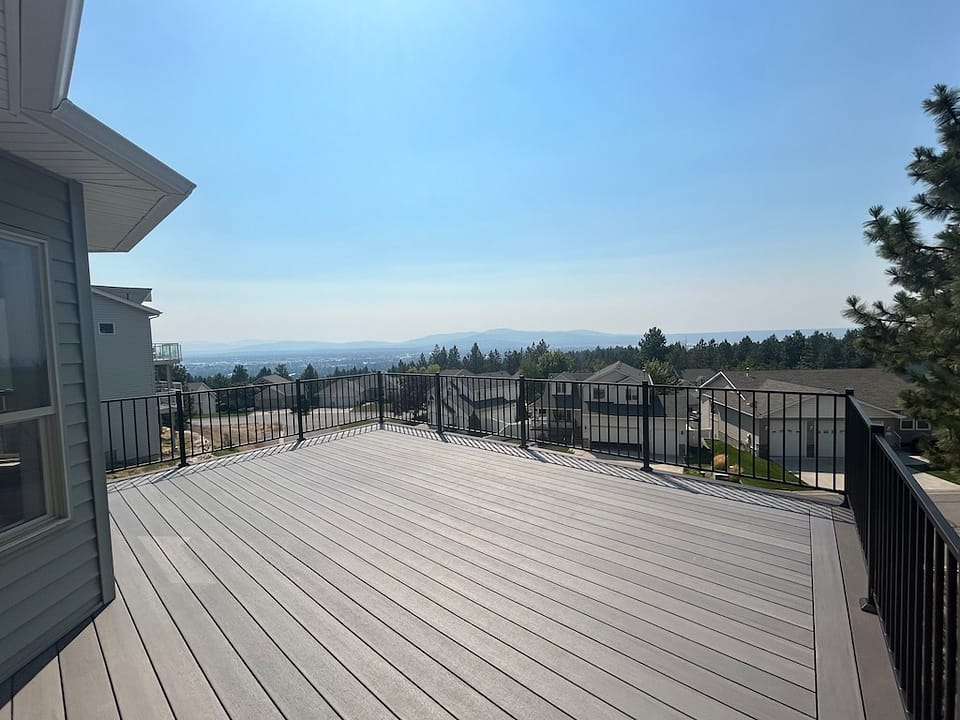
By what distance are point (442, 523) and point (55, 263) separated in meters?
2.73

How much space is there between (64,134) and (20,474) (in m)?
1.59

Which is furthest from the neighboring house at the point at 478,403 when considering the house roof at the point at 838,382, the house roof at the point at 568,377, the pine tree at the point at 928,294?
the house roof at the point at 838,382

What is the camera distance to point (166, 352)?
22.9m

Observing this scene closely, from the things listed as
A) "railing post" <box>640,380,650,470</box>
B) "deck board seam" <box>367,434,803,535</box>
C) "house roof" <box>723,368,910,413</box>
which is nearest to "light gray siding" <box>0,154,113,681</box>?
"deck board seam" <box>367,434,803,535</box>

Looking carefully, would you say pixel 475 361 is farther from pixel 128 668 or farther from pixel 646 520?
pixel 128 668

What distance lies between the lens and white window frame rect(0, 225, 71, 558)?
2.10 meters

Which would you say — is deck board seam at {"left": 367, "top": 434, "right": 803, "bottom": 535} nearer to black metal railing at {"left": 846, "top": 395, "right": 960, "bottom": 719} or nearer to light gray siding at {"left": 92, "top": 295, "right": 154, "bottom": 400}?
black metal railing at {"left": 846, "top": 395, "right": 960, "bottom": 719}

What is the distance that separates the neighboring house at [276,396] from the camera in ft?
20.9

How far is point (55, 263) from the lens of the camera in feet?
7.20

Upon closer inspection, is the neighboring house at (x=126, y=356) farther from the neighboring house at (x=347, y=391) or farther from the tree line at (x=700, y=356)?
the tree line at (x=700, y=356)

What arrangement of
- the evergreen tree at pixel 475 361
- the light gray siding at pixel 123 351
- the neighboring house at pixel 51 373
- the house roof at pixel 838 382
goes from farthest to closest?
the evergreen tree at pixel 475 361 < the light gray siding at pixel 123 351 < the house roof at pixel 838 382 < the neighboring house at pixel 51 373

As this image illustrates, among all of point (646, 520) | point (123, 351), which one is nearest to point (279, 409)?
point (646, 520)

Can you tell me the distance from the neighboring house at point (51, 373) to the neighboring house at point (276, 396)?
3.58 meters

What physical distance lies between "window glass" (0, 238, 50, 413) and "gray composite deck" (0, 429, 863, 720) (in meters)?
1.17
